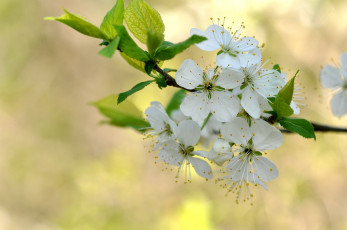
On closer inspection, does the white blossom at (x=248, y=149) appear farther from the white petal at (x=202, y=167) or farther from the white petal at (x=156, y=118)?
the white petal at (x=156, y=118)

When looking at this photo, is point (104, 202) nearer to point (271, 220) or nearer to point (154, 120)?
point (271, 220)

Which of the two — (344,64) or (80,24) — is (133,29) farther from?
(344,64)

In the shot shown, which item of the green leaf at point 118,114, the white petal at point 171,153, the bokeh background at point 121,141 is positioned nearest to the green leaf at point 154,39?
the white petal at point 171,153

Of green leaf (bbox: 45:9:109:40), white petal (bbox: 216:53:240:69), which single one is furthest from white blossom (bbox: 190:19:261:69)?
green leaf (bbox: 45:9:109:40)

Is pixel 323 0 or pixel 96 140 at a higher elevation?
pixel 323 0

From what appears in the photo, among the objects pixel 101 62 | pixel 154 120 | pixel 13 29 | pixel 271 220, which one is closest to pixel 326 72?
pixel 154 120
